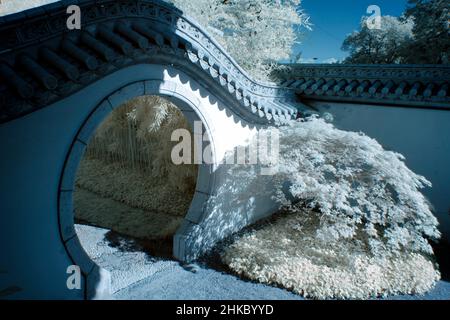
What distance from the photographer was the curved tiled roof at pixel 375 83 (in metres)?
6.82

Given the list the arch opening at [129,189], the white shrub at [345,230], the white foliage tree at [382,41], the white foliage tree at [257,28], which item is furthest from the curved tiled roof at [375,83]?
the white foliage tree at [382,41]

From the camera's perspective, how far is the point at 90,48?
372 cm

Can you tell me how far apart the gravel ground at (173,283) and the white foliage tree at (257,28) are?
6083 mm

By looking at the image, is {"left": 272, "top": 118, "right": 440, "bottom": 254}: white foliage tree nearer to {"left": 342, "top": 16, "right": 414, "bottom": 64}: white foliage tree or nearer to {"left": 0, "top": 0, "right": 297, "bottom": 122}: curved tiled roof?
{"left": 0, "top": 0, "right": 297, "bottom": 122}: curved tiled roof

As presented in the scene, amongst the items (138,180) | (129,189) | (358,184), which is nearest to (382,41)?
(358,184)

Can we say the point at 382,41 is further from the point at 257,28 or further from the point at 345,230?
the point at 345,230

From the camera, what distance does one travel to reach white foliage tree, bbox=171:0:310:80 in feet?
30.1

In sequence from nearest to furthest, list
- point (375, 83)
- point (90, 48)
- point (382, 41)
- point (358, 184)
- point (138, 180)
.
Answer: point (90, 48)
point (358, 184)
point (375, 83)
point (138, 180)
point (382, 41)

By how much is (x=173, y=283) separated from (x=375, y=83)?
6.69 meters

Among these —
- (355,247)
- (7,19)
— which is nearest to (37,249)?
(7,19)

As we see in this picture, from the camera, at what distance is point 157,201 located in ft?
29.1

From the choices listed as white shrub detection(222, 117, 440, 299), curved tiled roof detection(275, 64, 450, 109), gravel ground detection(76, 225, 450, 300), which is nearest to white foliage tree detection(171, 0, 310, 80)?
curved tiled roof detection(275, 64, 450, 109)

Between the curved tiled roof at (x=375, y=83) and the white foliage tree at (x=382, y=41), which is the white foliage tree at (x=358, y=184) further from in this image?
the white foliage tree at (x=382, y=41)
